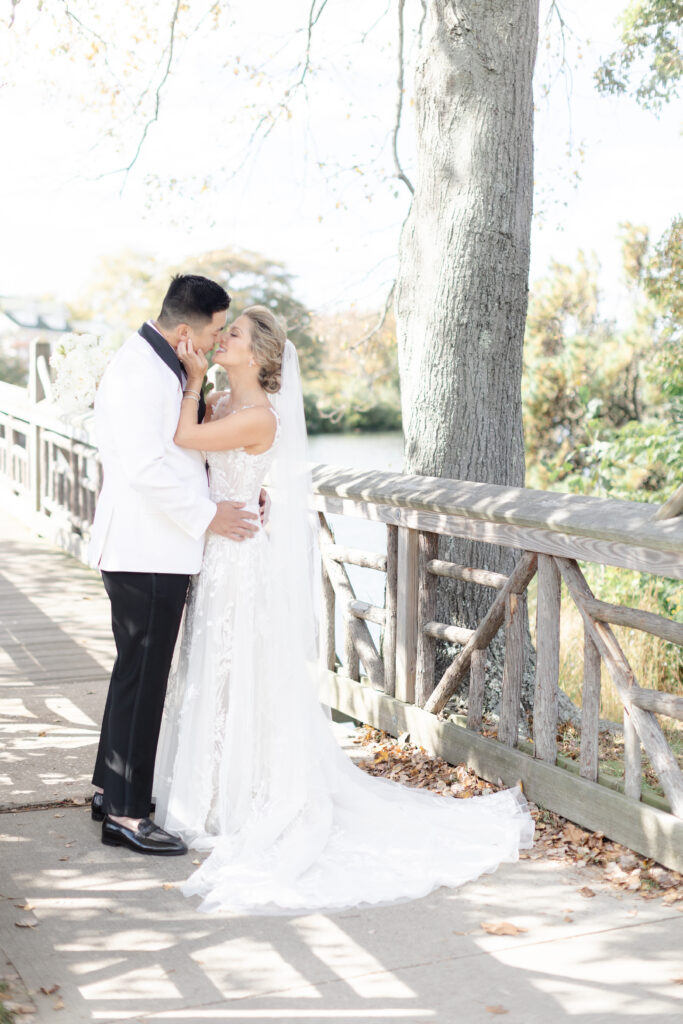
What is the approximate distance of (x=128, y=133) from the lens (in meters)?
10.8

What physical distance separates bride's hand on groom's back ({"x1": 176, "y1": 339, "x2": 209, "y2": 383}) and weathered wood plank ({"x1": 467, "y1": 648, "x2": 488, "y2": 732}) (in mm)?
1628

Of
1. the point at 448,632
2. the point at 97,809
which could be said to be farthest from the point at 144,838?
the point at 448,632

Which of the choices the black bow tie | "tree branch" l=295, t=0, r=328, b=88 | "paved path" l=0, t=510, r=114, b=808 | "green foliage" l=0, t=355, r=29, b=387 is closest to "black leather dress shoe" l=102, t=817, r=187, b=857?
"paved path" l=0, t=510, r=114, b=808

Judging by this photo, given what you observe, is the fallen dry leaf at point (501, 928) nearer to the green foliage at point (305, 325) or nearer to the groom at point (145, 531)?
the groom at point (145, 531)

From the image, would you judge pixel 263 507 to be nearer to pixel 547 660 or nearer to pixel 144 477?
pixel 144 477

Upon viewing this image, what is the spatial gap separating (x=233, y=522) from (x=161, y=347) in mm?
682

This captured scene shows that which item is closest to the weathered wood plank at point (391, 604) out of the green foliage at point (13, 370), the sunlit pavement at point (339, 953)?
the sunlit pavement at point (339, 953)

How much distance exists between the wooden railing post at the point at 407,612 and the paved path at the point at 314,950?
53.4 inches

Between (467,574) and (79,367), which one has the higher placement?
(79,367)

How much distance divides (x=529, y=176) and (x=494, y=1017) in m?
3.88

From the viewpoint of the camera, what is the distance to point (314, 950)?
3150mm

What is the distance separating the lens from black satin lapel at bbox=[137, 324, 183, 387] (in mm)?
3893

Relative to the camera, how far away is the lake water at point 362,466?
11.6 metres

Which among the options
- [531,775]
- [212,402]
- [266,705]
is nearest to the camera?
[266,705]
